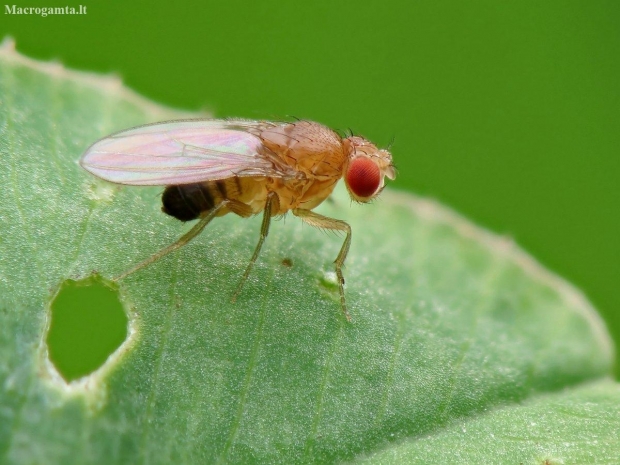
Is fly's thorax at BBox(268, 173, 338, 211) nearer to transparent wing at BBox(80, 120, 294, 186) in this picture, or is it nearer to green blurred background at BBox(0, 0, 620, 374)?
transparent wing at BBox(80, 120, 294, 186)

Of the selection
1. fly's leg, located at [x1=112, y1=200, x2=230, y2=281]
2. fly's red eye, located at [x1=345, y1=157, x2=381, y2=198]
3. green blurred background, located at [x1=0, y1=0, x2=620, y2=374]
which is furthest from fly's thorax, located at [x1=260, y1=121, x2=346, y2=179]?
green blurred background, located at [x1=0, y1=0, x2=620, y2=374]

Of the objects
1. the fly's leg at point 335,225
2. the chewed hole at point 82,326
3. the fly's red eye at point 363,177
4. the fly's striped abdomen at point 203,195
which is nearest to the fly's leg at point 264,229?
the fly's striped abdomen at point 203,195

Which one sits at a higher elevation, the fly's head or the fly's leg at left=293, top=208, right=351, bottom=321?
the fly's head
